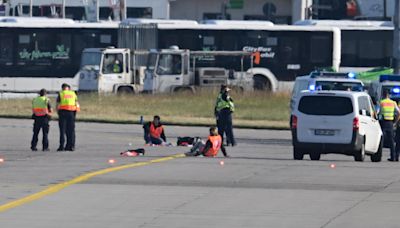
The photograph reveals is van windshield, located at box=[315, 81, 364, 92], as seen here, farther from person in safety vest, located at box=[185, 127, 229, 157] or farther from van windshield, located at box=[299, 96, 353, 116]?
person in safety vest, located at box=[185, 127, 229, 157]

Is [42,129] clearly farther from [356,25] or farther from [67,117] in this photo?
[356,25]

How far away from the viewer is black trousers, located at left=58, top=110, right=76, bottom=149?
30453 mm

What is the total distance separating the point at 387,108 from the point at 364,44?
101 feet

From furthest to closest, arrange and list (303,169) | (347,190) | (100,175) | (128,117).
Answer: (128,117) < (303,169) < (100,175) < (347,190)

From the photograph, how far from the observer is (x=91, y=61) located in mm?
55750

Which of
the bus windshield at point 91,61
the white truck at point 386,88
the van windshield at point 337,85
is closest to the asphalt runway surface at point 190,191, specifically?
the white truck at point 386,88

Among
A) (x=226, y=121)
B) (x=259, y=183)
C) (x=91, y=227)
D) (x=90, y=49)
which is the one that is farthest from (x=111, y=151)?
(x=90, y=49)

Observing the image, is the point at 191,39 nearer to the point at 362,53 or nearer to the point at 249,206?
the point at 362,53

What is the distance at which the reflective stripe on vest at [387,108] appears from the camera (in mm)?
30031

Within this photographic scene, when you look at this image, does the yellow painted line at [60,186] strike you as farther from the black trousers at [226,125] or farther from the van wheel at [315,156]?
the black trousers at [226,125]

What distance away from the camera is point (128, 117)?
4606 cm

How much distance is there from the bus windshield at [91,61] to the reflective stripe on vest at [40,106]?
2447 cm

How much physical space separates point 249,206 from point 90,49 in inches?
1530

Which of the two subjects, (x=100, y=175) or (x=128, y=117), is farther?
(x=128, y=117)
